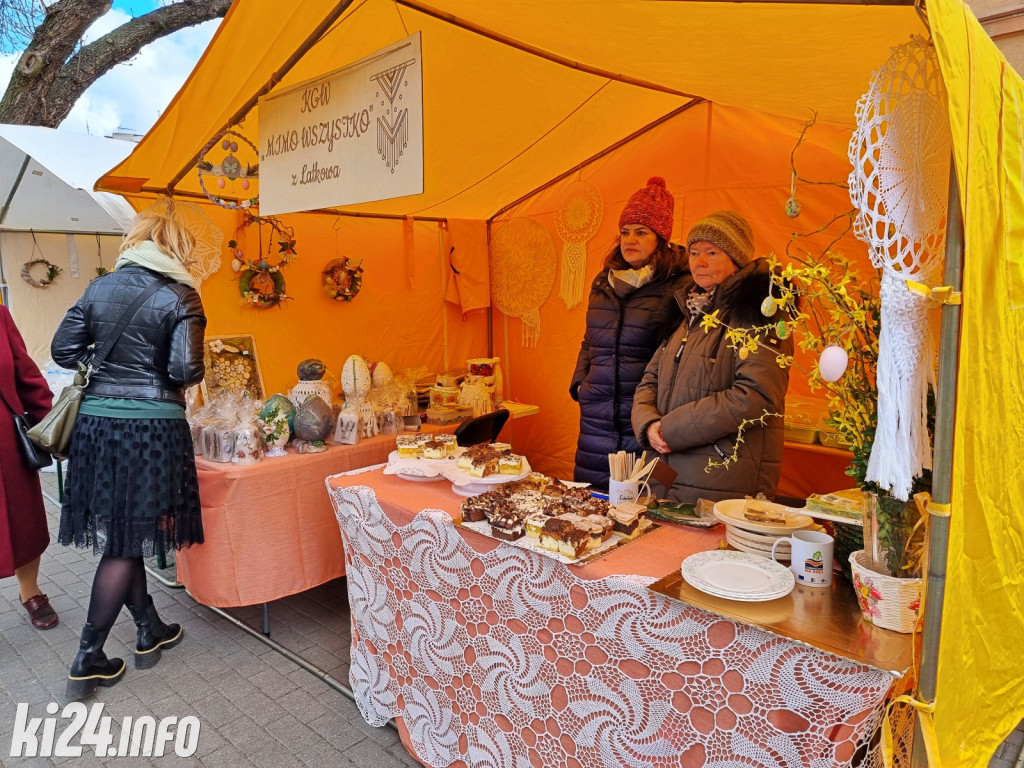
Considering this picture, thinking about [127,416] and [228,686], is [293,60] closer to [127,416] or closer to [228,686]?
[127,416]

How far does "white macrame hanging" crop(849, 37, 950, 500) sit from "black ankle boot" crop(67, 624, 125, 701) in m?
2.93

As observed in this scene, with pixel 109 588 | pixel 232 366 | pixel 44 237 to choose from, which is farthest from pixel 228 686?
pixel 44 237

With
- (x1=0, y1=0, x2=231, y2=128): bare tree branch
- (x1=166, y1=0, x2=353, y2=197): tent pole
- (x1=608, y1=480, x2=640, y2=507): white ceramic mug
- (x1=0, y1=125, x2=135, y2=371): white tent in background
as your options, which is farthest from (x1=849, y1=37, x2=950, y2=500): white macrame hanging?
(x1=0, y1=0, x2=231, y2=128): bare tree branch

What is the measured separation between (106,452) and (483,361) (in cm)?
228

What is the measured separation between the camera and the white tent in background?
5.06m

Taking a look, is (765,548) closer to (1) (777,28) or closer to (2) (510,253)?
(1) (777,28)

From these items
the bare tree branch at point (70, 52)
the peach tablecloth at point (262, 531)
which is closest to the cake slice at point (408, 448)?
the peach tablecloth at point (262, 531)

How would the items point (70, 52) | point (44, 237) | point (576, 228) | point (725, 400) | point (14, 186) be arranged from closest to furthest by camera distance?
point (725, 400) → point (576, 228) → point (14, 186) → point (44, 237) → point (70, 52)

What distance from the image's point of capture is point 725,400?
2143 millimetres

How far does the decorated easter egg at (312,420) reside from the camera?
3.01 meters

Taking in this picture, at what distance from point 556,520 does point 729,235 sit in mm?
1236

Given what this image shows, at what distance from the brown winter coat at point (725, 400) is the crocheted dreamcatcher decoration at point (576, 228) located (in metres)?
2.05

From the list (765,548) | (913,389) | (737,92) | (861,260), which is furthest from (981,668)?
(861,260)

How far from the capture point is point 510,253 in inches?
193
